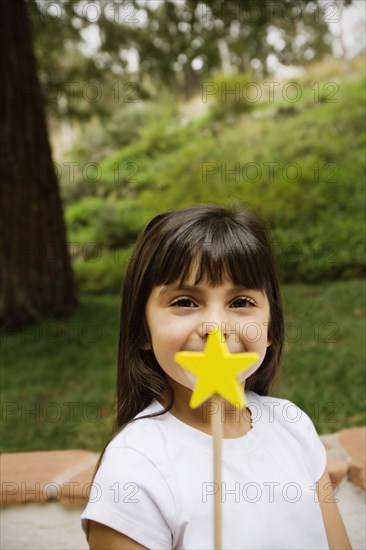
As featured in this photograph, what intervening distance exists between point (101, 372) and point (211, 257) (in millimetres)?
2726

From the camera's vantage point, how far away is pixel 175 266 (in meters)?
1.22

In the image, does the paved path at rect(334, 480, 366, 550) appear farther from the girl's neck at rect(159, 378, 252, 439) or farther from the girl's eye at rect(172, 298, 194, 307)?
the girl's eye at rect(172, 298, 194, 307)

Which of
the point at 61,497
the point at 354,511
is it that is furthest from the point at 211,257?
the point at 354,511

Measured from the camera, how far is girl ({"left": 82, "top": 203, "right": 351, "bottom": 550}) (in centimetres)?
110

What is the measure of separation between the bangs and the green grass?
4.60ft

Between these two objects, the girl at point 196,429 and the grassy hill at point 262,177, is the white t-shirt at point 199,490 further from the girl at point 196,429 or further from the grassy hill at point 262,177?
the grassy hill at point 262,177

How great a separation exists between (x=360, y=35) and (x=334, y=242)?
3.92 m

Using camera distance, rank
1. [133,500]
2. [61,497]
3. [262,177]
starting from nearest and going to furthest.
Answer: [133,500]
[61,497]
[262,177]

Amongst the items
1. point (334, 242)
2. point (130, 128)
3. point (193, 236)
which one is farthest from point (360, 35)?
point (193, 236)

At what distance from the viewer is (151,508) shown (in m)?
1.09

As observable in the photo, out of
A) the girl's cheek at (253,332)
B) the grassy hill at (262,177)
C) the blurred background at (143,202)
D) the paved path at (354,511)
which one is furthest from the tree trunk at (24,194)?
the girl's cheek at (253,332)

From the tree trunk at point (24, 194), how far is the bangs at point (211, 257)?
151 inches

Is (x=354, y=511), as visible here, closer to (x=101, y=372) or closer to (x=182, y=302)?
(x=182, y=302)

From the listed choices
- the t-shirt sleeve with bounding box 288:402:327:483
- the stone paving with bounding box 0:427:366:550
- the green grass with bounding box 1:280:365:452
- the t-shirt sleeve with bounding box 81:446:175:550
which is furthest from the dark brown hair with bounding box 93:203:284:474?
the green grass with bounding box 1:280:365:452
